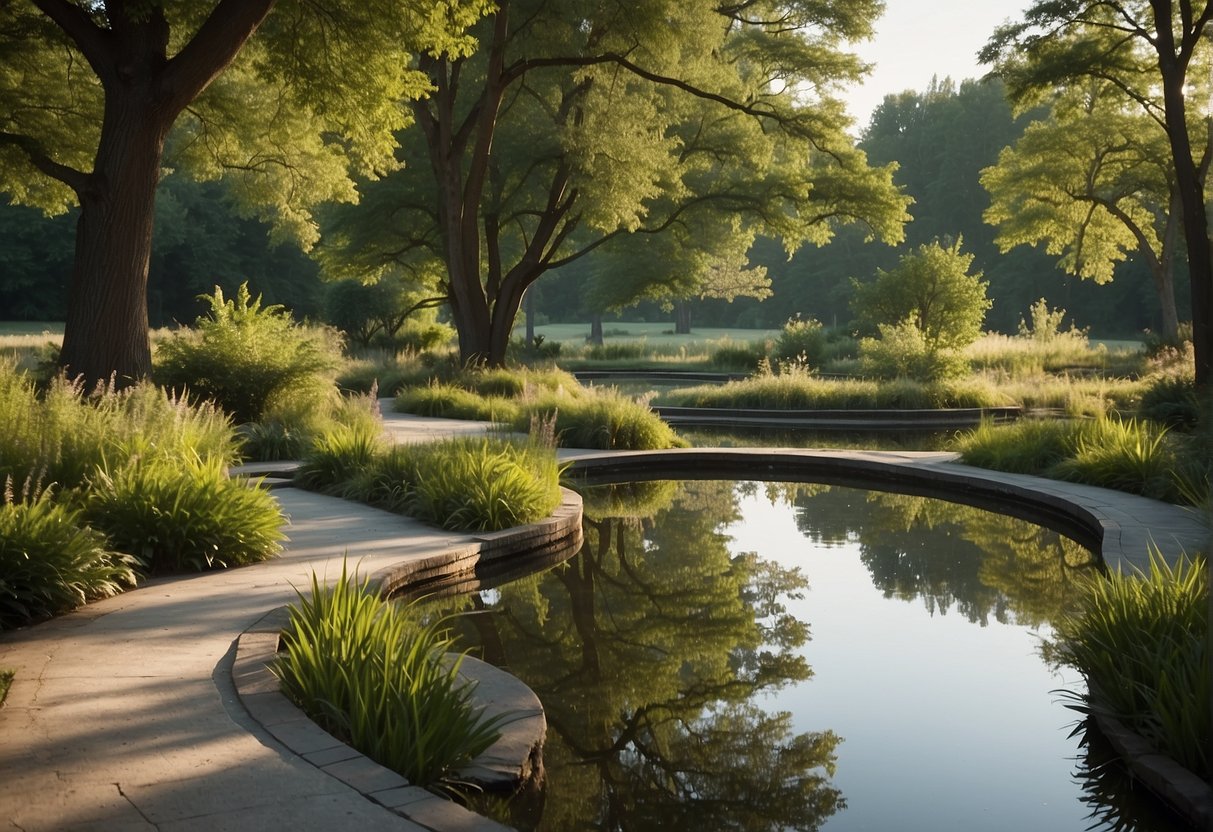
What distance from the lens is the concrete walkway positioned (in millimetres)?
3361

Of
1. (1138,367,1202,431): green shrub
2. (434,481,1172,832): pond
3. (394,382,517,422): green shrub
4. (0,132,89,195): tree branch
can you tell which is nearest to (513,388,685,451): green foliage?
(394,382,517,422): green shrub

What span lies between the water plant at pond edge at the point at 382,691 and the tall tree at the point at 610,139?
14.3 metres

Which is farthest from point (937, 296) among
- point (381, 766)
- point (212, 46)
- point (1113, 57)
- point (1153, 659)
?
point (381, 766)

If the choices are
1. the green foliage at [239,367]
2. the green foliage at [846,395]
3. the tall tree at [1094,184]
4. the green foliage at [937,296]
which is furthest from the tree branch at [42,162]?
the tall tree at [1094,184]

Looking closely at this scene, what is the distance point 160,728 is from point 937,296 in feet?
83.7

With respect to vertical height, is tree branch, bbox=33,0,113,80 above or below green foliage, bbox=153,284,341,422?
above

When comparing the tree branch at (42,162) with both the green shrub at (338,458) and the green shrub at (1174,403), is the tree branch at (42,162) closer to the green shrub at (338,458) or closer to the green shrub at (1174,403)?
the green shrub at (338,458)

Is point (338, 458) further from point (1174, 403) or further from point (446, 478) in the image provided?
point (1174, 403)

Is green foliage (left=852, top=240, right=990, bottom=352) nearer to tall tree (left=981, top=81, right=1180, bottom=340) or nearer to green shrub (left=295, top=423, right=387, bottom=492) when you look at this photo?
tall tree (left=981, top=81, right=1180, bottom=340)

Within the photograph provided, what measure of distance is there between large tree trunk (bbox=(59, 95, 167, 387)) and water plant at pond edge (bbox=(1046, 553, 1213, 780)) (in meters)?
9.81

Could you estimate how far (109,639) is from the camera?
5.28 meters

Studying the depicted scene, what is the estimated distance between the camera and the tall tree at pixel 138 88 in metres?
11.5

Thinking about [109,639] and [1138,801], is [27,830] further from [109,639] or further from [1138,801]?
[1138,801]

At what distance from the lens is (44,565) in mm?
5633
